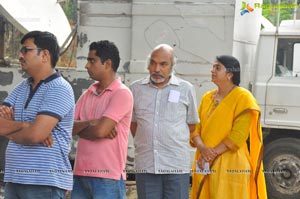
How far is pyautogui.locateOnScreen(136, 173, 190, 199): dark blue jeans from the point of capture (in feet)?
10.6

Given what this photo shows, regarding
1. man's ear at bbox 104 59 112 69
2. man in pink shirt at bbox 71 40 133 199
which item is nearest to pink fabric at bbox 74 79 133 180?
man in pink shirt at bbox 71 40 133 199

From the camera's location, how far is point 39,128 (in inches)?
94.7

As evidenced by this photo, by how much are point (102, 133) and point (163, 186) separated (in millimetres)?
693

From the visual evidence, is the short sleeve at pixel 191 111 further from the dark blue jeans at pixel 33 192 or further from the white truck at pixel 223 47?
the white truck at pixel 223 47

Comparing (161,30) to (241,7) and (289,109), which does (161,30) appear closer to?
(241,7)

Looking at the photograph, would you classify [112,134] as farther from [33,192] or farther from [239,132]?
[239,132]

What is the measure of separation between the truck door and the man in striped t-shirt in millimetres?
3633

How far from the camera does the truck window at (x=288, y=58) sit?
5742 mm

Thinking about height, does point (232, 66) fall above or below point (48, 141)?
above

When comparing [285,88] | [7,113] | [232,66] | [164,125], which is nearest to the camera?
[7,113]

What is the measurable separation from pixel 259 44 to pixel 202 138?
2.36 meters

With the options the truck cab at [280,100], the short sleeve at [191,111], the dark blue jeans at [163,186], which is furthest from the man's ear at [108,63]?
the truck cab at [280,100]
